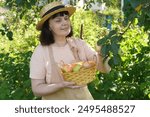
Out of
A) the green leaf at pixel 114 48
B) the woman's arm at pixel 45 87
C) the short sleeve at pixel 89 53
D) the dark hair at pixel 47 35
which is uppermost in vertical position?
the dark hair at pixel 47 35

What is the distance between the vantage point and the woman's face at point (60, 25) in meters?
3.02

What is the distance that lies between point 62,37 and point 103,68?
368 mm

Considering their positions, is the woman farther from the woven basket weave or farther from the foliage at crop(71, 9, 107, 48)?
the foliage at crop(71, 9, 107, 48)

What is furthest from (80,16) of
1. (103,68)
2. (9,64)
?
(103,68)

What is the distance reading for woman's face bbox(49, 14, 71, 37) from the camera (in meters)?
3.02

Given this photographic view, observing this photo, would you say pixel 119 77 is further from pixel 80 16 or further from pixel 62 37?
pixel 80 16

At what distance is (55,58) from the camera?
9.87 ft

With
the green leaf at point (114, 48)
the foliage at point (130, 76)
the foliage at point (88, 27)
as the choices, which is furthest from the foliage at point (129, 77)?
the foliage at point (88, 27)

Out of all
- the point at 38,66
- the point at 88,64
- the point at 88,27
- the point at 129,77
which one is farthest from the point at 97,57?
the point at 88,27

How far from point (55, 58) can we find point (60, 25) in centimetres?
22

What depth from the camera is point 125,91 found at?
4547 millimetres

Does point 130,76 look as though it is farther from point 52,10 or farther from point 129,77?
point 52,10

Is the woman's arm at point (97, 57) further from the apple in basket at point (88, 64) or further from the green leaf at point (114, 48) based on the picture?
the green leaf at point (114, 48)

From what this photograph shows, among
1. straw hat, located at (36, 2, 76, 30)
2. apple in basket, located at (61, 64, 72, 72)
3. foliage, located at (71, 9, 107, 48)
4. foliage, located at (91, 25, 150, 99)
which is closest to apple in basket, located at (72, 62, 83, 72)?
apple in basket, located at (61, 64, 72, 72)
